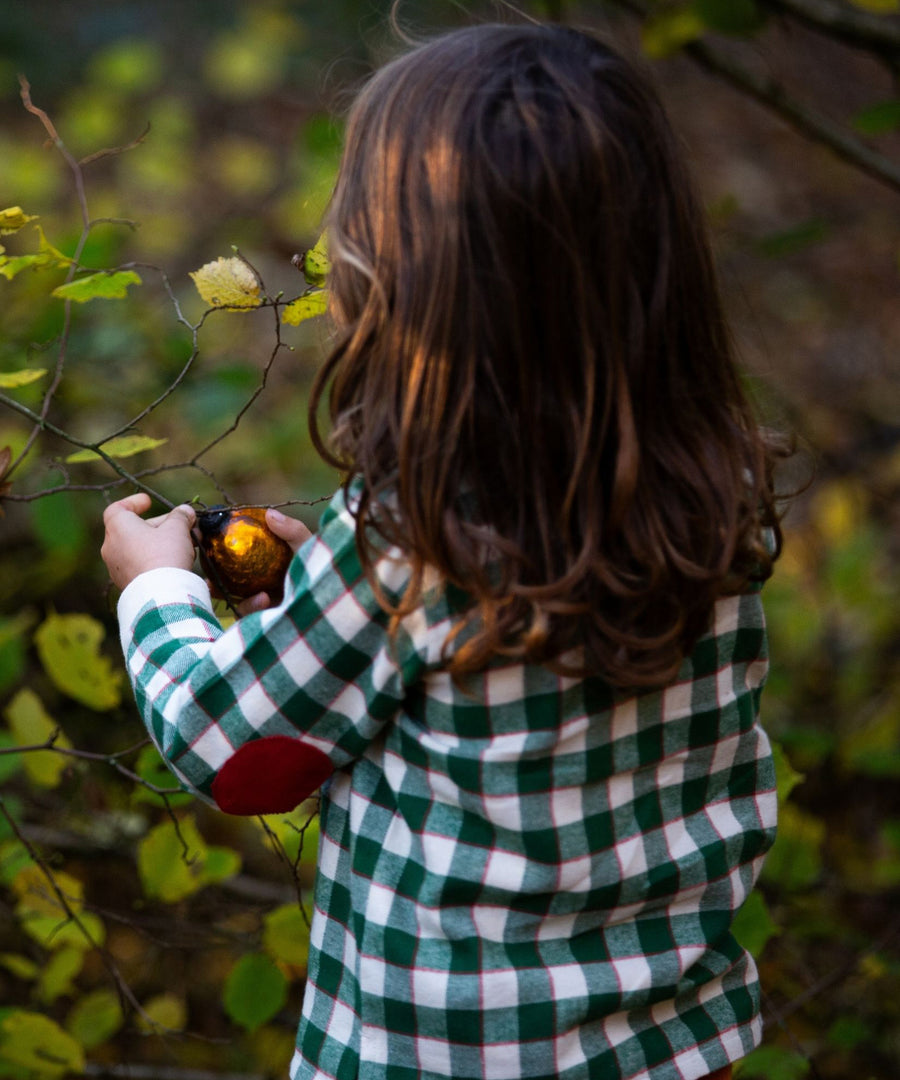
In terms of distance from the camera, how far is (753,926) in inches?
54.1

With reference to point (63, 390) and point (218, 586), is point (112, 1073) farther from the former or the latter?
point (63, 390)

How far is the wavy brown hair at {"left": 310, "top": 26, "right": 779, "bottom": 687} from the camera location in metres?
0.90

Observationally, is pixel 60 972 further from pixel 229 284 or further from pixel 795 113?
pixel 795 113

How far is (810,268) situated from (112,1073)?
15.1 ft

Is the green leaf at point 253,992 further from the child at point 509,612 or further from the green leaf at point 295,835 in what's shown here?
the child at point 509,612

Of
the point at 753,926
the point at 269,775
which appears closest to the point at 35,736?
the point at 269,775

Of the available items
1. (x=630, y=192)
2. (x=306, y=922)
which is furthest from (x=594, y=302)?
(x=306, y=922)

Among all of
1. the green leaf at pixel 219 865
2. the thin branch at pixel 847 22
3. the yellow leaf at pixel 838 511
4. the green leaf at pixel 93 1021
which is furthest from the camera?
the yellow leaf at pixel 838 511

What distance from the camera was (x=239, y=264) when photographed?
1130 mm

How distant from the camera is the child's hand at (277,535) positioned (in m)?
1.12

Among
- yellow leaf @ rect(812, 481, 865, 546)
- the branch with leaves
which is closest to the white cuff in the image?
the branch with leaves

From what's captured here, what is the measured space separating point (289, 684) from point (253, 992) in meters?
0.66

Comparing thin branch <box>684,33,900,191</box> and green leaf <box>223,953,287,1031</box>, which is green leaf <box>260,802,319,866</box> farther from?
thin branch <box>684,33,900,191</box>

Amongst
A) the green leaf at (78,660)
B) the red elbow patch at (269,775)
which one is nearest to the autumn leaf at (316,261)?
the red elbow patch at (269,775)
